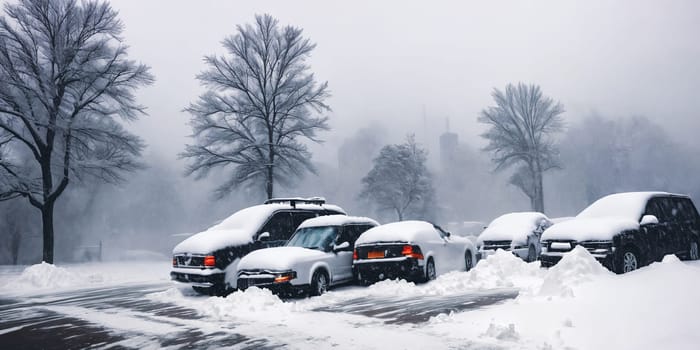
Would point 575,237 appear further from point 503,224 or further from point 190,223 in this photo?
point 190,223

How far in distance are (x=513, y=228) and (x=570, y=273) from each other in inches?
264

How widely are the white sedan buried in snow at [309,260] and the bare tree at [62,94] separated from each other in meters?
13.3

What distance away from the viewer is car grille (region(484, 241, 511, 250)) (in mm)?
13534

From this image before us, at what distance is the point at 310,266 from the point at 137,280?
36.9 feet

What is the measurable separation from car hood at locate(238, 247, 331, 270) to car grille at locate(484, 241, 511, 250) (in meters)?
6.23

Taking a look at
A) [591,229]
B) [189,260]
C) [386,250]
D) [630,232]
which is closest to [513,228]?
[591,229]

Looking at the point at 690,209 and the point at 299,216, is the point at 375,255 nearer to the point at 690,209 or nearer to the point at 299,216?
the point at 299,216

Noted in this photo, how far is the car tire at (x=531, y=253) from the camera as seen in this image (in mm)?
13562

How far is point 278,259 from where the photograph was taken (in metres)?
9.17

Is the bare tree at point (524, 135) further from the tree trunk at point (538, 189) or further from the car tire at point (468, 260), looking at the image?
the car tire at point (468, 260)

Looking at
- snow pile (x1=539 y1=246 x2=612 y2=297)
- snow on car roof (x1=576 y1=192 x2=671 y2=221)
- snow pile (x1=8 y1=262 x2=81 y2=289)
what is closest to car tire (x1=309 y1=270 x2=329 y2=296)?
snow pile (x1=539 y1=246 x2=612 y2=297)

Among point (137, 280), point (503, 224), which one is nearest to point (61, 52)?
point (137, 280)

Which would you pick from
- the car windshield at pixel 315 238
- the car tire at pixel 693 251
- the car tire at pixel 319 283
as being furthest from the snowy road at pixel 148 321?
the car tire at pixel 693 251

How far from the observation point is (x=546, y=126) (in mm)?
38031
